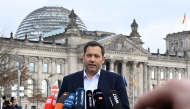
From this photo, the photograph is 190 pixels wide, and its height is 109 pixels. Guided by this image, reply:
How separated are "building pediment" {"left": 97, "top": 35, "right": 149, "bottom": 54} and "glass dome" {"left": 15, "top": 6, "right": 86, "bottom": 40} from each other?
2622 centimetres


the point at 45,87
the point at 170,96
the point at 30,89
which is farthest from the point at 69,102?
the point at 45,87

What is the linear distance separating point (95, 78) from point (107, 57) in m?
85.2

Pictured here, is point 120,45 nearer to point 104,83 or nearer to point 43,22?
point 43,22

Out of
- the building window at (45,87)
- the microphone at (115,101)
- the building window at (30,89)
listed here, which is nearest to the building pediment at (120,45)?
the building window at (45,87)

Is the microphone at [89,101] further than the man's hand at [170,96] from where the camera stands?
Yes

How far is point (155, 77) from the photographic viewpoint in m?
101

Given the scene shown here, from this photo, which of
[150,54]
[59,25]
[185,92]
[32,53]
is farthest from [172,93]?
[59,25]

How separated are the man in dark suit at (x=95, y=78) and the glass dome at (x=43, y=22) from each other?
4412 inches

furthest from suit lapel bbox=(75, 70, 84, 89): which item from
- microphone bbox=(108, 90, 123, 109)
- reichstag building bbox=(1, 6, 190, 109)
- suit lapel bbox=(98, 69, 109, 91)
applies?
reichstag building bbox=(1, 6, 190, 109)

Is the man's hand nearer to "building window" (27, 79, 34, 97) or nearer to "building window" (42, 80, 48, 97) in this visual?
"building window" (27, 79, 34, 97)

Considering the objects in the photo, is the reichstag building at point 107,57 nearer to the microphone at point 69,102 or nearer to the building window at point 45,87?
the building window at point 45,87

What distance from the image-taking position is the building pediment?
9038 cm

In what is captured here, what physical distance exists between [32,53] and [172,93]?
8353cm

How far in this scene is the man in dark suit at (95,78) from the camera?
403cm
